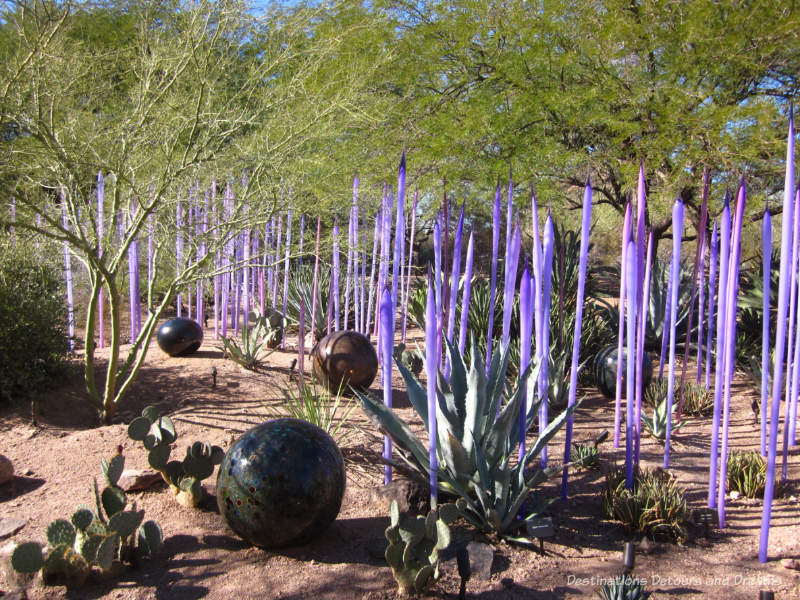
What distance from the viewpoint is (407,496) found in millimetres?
3582

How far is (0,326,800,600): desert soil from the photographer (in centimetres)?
280

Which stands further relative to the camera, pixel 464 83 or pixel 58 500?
pixel 464 83

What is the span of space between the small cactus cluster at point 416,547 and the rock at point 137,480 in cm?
202

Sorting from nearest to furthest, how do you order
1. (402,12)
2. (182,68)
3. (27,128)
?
(27,128) < (182,68) < (402,12)

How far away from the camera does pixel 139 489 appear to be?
3.94m

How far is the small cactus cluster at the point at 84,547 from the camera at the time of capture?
107 inches

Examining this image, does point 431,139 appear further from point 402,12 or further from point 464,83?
point 402,12

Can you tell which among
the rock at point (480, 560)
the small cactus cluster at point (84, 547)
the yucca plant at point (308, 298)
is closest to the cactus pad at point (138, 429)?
the small cactus cluster at point (84, 547)

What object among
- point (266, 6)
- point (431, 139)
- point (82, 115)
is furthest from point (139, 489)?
point (431, 139)

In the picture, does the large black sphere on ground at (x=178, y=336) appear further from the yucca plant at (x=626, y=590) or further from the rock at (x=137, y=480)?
the yucca plant at (x=626, y=590)

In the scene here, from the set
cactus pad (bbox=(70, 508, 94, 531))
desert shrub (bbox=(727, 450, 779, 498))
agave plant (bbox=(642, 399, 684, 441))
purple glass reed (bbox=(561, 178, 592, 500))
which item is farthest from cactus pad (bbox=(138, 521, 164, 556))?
agave plant (bbox=(642, 399, 684, 441))

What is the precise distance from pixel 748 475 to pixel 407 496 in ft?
7.34

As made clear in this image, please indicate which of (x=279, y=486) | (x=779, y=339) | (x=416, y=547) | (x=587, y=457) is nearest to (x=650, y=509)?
(x=587, y=457)

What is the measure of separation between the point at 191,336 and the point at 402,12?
21.8 ft
